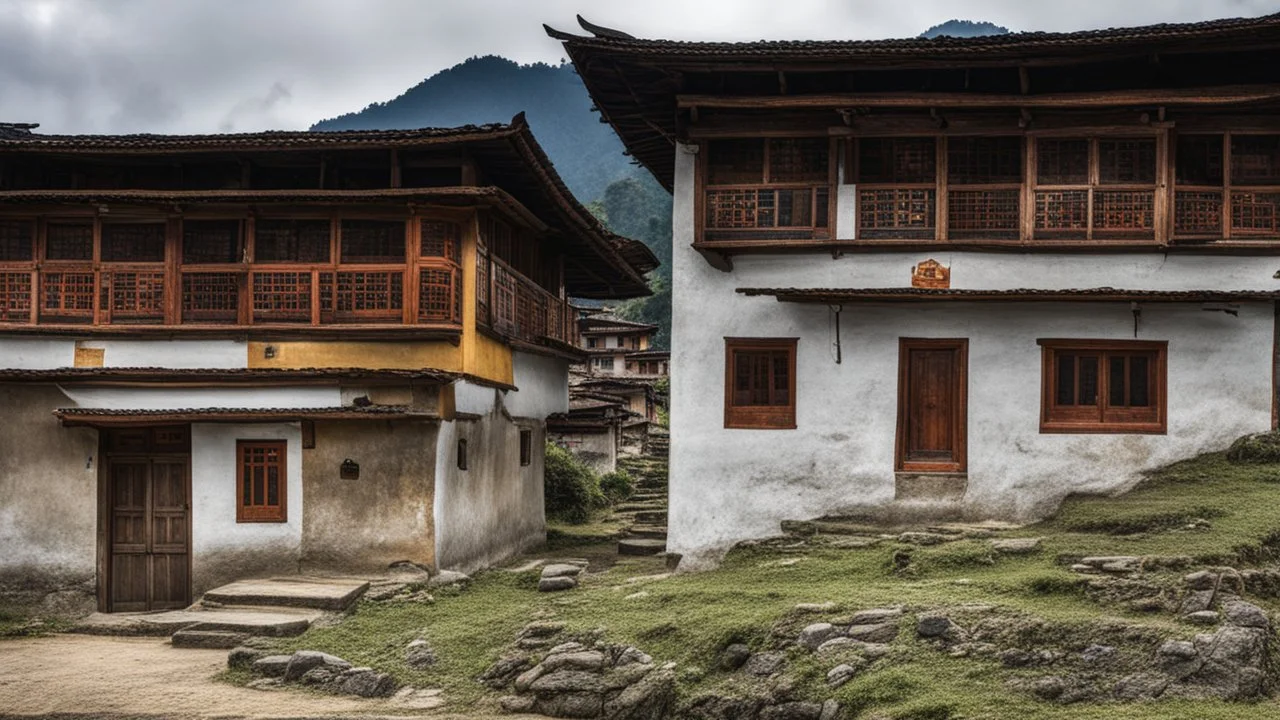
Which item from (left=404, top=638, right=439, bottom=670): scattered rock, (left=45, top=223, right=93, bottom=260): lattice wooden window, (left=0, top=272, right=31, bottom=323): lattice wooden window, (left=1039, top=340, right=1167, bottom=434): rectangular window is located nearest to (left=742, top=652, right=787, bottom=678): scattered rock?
(left=404, top=638, right=439, bottom=670): scattered rock

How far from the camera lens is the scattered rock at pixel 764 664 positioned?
1118 cm

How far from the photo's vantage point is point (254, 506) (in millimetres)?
16797

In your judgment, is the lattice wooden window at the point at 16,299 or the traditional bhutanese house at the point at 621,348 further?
the traditional bhutanese house at the point at 621,348

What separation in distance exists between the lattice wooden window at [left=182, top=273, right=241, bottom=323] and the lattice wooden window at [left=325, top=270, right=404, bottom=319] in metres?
1.57

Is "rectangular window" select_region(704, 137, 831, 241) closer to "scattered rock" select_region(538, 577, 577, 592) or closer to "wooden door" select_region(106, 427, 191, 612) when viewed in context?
"scattered rock" select_region(538, 577, 577, 592)

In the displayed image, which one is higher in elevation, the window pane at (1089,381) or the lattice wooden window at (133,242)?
the lattice wooden window at (133,242)

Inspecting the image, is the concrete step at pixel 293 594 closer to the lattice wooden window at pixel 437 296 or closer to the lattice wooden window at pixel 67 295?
the lattice wooden window at pixel 437 296

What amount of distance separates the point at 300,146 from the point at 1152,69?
467 inches

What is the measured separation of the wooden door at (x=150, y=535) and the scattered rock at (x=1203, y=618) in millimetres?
12967

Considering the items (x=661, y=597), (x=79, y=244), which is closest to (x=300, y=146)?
(x=79, y=244)

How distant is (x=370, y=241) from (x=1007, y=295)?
893 centimetres

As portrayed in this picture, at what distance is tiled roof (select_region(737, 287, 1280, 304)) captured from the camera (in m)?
15.4

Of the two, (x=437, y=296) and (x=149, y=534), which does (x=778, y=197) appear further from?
(x=149, y=534)

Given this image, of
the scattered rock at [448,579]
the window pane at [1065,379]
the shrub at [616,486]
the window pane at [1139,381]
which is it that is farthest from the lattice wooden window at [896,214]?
the shrub at [616,486]
